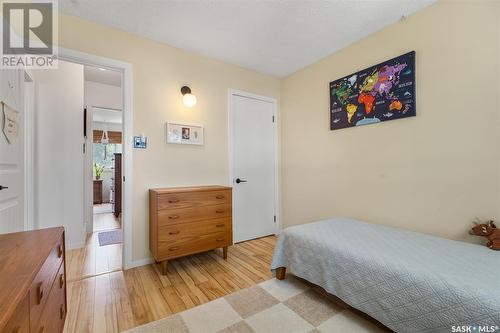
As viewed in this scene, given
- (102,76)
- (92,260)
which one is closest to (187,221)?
(92,260)

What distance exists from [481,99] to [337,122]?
4.12 feet

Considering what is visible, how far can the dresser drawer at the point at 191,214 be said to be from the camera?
2209 millimetres

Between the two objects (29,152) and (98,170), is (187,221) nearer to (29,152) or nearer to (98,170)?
(29,152)

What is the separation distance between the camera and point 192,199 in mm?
2363

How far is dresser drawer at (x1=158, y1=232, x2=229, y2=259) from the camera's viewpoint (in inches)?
86.9

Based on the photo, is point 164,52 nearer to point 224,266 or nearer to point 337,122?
Result: point 337,122

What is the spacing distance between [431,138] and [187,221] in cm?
248

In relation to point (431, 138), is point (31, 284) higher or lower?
lower

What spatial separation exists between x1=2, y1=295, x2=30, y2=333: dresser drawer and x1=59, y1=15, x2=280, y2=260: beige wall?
69.4 inches

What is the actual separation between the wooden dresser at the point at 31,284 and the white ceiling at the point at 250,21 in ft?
6.56

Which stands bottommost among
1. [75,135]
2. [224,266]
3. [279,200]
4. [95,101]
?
[224,266]

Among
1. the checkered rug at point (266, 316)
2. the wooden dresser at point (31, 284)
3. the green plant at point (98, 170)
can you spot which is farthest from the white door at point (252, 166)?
the green plant at point (98, 170)

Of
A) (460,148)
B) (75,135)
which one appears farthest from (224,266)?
(75,135)

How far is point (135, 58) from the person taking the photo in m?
2.43
